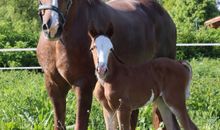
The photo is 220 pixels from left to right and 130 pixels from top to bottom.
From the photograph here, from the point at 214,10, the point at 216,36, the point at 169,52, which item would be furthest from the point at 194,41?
the point at 169,52

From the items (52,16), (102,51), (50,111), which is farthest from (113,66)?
(50,111)

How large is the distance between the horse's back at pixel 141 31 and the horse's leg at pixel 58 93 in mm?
558

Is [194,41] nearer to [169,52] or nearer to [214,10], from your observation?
[214,10]

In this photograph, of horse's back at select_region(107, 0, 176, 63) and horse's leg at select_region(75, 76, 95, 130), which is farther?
horse's back at select_region(107, 0, 176, 63)

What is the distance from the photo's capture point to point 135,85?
4.17m

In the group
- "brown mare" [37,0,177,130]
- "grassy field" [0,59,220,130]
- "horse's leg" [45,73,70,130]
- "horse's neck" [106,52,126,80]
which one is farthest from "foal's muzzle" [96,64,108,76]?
"grassy field" [0,59,220,130]

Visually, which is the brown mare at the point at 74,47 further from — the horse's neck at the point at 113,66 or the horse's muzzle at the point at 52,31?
the horse's neck at the point at 113,66

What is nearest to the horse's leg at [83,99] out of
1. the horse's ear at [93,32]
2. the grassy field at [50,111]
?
the horse's ear at [93,32]

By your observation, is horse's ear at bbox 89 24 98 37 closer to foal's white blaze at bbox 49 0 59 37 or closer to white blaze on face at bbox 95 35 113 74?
white blaze on face at bbox 95 35 113 74

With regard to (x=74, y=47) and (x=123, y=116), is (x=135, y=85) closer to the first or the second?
(x=123, y=116)

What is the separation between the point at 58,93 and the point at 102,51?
2.36ft

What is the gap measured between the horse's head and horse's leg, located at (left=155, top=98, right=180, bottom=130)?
1.10 m

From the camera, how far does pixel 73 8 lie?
13.7 feet

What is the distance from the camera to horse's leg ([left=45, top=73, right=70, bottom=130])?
171 inches
